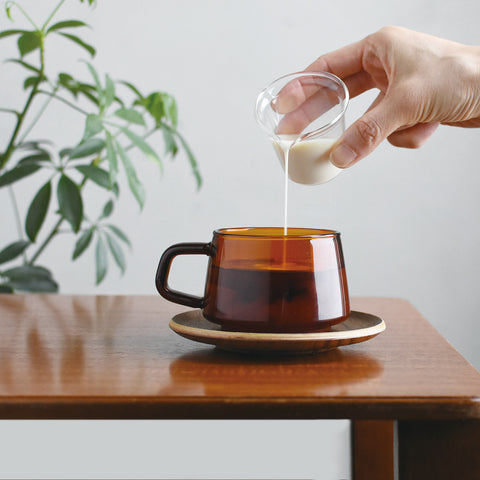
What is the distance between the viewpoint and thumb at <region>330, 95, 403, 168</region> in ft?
2.64

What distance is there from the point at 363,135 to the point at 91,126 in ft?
2.20

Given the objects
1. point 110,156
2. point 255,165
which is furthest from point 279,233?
point 255,165

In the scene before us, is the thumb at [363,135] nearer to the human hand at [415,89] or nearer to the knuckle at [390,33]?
the human hand at [415,89]

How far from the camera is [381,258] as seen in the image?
2150 mm

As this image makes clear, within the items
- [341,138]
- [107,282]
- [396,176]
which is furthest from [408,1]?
[341,138]

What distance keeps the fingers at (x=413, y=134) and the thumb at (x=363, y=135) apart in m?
0.28

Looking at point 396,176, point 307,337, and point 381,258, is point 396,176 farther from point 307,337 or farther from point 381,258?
point 307,337

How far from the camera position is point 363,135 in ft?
2.67

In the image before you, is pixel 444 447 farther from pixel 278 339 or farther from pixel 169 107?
pixel 169 107

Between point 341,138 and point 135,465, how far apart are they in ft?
2.96

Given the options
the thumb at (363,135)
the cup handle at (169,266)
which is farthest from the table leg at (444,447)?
the thumb at (363,135)

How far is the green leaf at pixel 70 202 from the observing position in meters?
1.36

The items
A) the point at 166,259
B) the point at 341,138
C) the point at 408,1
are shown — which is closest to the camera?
the point at 166,259

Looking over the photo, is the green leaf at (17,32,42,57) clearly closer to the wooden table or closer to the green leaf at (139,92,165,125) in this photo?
the green leaf at (139,92,165,125)
